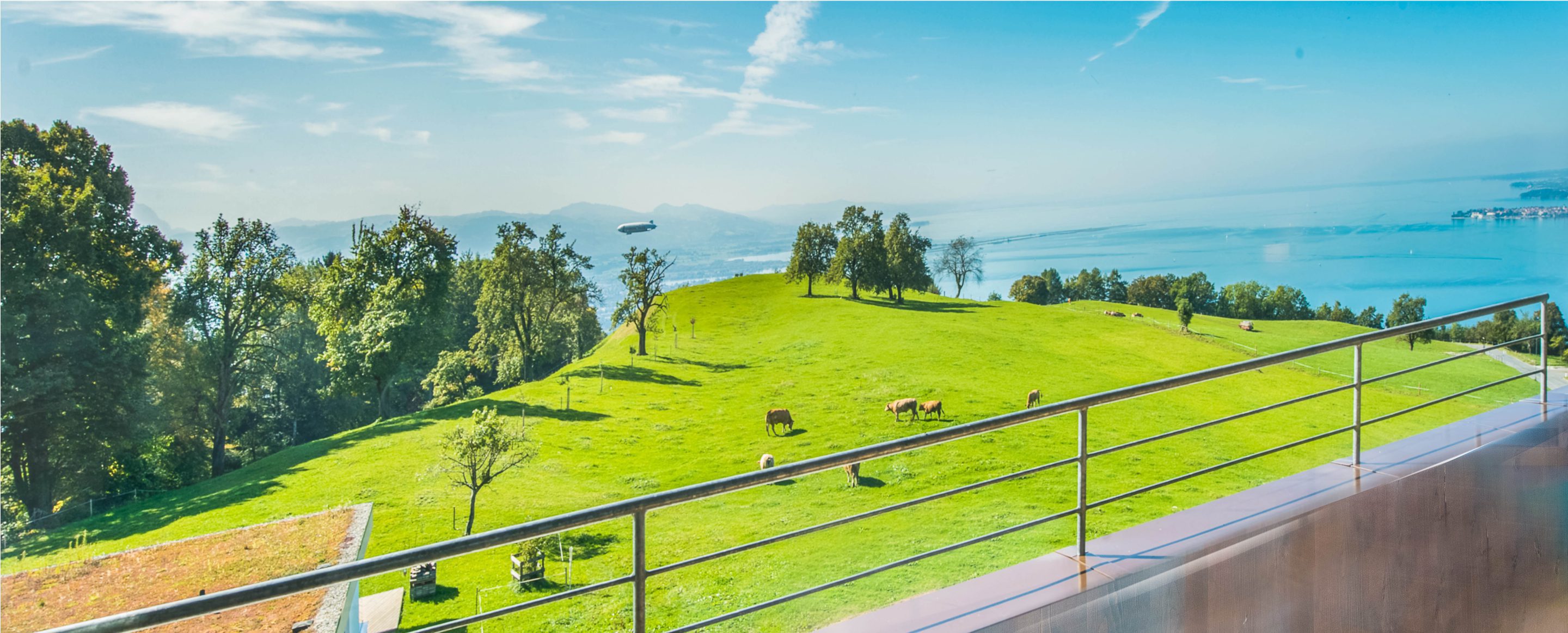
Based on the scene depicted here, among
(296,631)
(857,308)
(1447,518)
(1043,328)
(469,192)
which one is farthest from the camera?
(469,192)

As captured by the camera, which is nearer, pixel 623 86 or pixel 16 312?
pixel 16 312

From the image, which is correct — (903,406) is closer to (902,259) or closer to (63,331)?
(902,259)

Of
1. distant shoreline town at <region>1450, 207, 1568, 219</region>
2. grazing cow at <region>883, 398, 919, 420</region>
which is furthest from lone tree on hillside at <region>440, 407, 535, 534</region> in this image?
distant shoreline town at <region>1450, 207, 1568, 219</region>

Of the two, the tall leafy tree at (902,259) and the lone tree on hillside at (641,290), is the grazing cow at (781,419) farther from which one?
the tall leafy tree at (902,259)

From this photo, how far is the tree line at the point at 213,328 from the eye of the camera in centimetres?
2642

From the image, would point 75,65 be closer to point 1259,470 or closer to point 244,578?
point 244,578

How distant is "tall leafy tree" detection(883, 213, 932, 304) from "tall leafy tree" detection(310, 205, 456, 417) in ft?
72.7

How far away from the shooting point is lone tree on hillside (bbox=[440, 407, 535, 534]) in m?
23.3

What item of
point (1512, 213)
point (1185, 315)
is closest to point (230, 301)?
point (1185, 315)

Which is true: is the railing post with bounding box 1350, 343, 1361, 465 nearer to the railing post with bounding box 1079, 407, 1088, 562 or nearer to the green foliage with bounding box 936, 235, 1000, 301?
the railing post with bounding box 1079, 407, 1088, 562

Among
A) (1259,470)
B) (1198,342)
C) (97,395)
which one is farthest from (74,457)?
(1198,342)

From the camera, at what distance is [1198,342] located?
37.2m

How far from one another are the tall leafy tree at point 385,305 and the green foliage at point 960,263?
96.3 feet

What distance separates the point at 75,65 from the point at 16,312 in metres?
28.0
